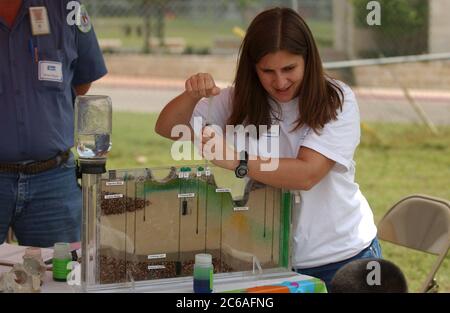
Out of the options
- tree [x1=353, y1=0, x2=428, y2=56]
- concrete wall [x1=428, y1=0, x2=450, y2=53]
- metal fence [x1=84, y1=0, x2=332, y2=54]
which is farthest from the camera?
metal fence [x1=84, y1=0, x2=332, y2=54]

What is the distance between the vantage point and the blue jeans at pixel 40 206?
3602mm

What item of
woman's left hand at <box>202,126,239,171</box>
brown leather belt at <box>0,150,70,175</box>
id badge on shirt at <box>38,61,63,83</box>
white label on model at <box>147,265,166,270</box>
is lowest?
white label on model at <box>147,265,166,270</box>

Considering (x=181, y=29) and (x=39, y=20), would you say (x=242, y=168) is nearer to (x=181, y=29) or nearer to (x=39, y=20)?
(x=39, y=20)

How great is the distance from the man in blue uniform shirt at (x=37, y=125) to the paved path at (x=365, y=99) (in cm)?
748

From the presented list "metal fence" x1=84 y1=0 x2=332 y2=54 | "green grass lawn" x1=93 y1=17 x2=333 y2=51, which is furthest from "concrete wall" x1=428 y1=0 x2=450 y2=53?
"green grass lawn" x1=93 y1=17 x2=333 y2=51

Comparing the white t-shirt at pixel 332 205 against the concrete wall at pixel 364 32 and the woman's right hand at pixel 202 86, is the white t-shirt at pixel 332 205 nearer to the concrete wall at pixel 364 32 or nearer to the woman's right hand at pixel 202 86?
the woman's right hand at pixel 202 86

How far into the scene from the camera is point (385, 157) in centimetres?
920

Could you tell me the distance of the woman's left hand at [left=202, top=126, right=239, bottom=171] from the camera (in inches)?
105

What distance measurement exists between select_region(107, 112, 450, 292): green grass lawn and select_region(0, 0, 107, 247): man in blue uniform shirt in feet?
9.53

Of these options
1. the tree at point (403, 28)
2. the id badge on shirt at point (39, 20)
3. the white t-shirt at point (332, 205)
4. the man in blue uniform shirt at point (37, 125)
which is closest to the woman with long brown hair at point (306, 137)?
the white t-shirt at point (332, 205)

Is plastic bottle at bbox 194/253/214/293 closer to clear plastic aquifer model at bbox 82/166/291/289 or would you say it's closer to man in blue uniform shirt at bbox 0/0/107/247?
clear plastic aquifer model at bbox 82/166/291/289

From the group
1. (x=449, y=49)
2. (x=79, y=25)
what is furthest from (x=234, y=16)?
(x=79, y=25)

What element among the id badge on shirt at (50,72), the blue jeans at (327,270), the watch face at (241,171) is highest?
the id badge on shirt at (50,72)

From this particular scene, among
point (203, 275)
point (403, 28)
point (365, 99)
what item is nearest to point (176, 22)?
→ point (365, 99)
